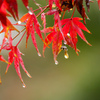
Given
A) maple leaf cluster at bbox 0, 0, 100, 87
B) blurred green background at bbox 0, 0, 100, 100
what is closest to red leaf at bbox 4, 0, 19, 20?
maple leaf cluster at bbox 0, 0, 100, 87

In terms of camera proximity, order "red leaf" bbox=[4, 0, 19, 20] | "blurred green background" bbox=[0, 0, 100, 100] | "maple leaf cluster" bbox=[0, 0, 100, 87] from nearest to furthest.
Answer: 1. "red leaf" bbox=[4, 0, 19, 20]
2. "maple leaf cluster" bbox=[0, 0, 100, 87]
3. "blurred green background" bbox=[0, 0, 100, 100]

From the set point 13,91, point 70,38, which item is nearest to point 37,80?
point 13,91

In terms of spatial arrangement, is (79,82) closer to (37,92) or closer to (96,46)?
(96,46)

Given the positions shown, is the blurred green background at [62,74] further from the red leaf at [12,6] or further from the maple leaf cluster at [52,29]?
the red leaf at [12,6]

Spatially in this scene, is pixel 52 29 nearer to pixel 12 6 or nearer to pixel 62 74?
pixel 12 6

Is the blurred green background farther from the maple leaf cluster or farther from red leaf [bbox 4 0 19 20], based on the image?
red leaf [bbox 4 0 19 20]

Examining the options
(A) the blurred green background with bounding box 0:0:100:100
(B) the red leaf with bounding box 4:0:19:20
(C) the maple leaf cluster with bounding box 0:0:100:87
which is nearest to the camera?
(B) the red leaf with bounding box 4:0:19:20

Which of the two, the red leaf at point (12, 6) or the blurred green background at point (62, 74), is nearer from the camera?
the red leaf at point (12, 6)


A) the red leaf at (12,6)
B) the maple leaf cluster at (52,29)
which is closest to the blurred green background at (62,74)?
the maple leaf cluster at (52,29)
